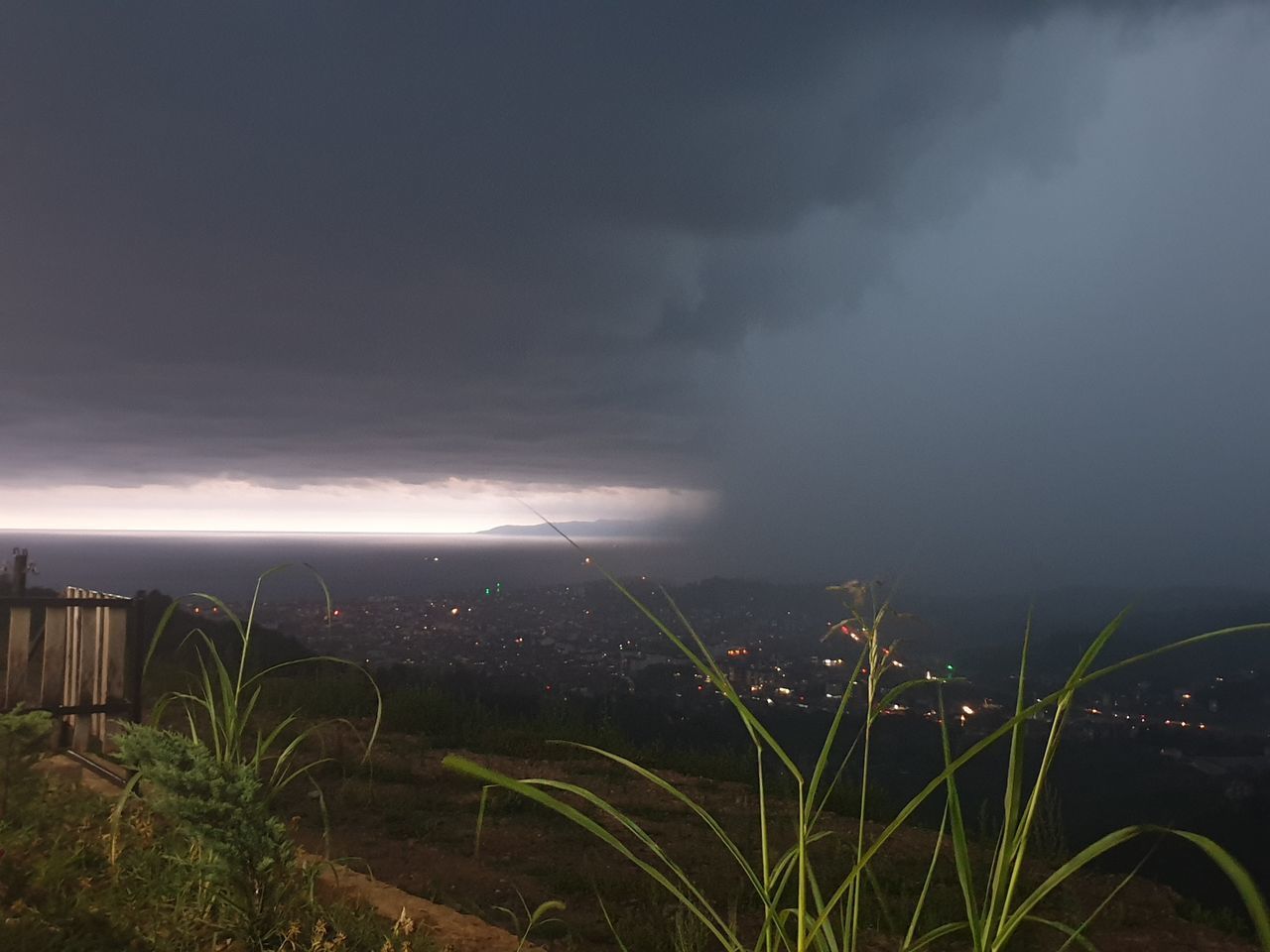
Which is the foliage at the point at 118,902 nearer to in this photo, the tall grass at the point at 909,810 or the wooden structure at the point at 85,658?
the tall grass at the point at 909,810

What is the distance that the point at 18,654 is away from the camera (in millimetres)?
5195

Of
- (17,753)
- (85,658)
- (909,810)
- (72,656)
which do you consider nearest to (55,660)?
(72,656)

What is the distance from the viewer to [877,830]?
527 centimetres

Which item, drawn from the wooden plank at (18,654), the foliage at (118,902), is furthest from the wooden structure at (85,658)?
the foliage at (118,902)

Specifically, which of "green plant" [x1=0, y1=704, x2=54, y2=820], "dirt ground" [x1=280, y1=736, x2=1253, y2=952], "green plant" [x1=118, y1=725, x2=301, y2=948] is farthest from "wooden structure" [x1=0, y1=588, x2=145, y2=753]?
"green plant" [x1=118, y1=725, x2=301, y2=948]

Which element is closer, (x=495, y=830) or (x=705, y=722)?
(x=495, y=830)

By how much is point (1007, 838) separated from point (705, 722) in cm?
1050

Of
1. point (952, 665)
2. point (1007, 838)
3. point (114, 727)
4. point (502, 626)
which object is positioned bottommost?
point (502, 626)

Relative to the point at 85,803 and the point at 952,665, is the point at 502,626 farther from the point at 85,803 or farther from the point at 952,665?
the point at 952,665

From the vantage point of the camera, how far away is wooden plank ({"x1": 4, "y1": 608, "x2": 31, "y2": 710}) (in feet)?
16.2

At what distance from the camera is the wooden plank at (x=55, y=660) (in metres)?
5.32

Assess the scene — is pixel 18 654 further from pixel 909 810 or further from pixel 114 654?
pixel 909 810

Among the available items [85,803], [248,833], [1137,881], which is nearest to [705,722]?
[1137,881]

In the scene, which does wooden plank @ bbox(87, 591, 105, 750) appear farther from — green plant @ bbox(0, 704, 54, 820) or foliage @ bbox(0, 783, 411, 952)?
green plant @ bbox(0, 704, 54, 820)
